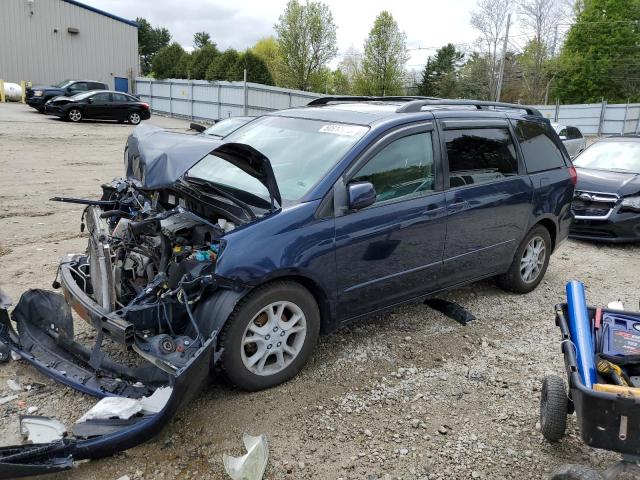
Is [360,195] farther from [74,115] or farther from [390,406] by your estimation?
[74,115]

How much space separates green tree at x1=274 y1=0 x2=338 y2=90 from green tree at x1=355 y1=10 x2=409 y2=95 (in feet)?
13.3

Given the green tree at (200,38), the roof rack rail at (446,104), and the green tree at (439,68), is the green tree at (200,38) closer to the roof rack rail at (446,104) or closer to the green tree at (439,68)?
the green tree at (439,68)

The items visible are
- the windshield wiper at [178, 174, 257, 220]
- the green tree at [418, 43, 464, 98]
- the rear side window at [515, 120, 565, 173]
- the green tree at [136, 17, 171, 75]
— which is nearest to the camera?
the windshield wiper at [178, 174, 257, 220]

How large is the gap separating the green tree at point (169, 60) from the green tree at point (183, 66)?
80 centimetres

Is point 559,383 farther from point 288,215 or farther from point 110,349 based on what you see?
point 110,349

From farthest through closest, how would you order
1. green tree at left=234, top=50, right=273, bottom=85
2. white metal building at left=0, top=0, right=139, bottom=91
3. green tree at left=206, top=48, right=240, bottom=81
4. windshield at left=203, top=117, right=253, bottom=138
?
green tree at left=206, top=48, right=240, bottom=81 → green tree at left=234, top=50, right=273, bottom=85 → white metal building at left=0, top=0, right=139, bottom=91 → windshield at left=203, top=117, right=253, bottom=138

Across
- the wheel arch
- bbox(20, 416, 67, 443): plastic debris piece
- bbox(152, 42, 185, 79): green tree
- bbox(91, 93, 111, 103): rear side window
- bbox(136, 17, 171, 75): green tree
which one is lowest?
bbox(20, 416, 67, 443): plastic debris piece

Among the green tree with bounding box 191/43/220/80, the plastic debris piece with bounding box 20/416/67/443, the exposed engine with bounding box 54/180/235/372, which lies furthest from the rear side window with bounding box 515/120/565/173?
the green tree with bounding box 191/43/220/80

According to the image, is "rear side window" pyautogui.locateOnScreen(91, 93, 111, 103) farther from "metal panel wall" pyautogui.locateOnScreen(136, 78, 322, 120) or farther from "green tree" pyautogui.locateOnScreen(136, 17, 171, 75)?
→ "green tree" pyautogui.locateOnScreen(136, 17, 171, 75)

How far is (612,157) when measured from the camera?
8.72 metres

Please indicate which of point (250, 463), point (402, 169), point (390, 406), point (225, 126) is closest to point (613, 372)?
point (390, 406)

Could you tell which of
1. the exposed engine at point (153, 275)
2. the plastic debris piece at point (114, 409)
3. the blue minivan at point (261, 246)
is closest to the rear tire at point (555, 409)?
the blue minivan at point (261, 246)

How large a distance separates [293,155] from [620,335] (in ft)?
8.09

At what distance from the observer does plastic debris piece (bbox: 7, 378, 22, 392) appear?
3367 millimetres
